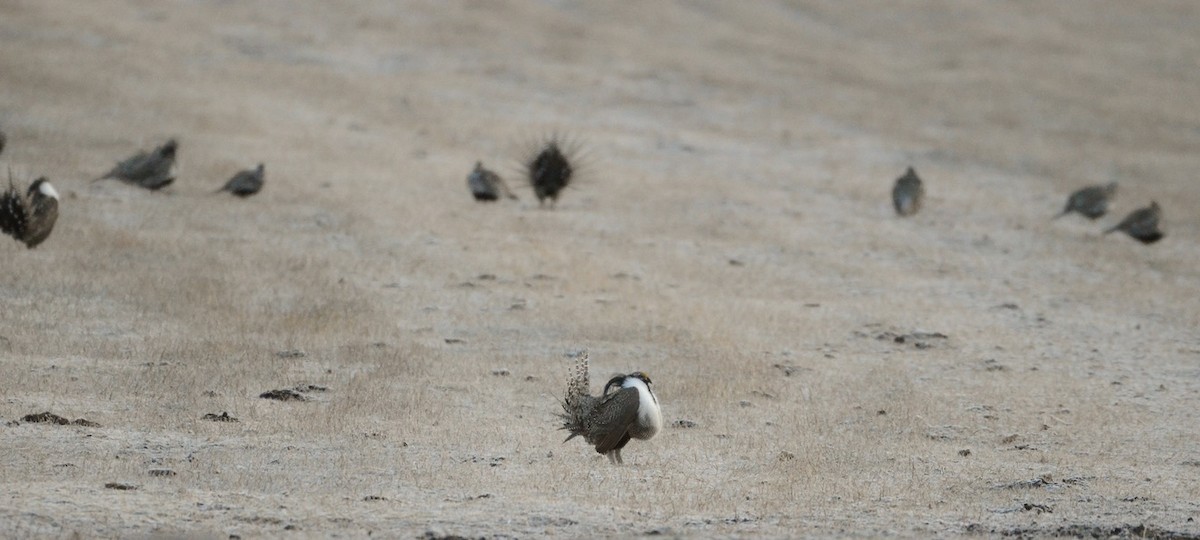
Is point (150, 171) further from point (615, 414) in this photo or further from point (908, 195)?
point (615, 414)

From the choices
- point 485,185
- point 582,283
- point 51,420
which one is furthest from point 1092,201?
point 51,420

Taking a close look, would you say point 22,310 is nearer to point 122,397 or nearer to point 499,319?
point 122,397

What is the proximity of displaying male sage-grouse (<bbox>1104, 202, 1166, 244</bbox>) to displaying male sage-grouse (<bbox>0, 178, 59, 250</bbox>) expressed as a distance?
774 inches

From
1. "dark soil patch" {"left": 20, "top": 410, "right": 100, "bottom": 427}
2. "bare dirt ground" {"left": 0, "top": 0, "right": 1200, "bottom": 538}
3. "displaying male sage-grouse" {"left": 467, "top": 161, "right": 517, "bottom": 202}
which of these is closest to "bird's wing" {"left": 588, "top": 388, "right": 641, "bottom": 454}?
"bare dirt ground" {"left": 0, "top": 0, "right": 1200, "bottom": 538}

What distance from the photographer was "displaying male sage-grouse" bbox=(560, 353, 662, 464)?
519 inches

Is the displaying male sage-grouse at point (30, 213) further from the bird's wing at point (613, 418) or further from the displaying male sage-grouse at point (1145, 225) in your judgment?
the displaying male sage-grouse at point (1145, 225)

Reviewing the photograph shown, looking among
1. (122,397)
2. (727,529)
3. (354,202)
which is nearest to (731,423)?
(727,529)

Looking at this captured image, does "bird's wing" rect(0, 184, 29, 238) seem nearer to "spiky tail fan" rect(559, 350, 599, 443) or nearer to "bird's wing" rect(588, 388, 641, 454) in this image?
"spiky tail fan" rect(559, 350, 599, 443)

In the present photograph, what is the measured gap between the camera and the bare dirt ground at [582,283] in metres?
13.4

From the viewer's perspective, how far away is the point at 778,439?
15.7 metres

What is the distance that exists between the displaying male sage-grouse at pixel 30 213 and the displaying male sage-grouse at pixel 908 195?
1646 centimetres

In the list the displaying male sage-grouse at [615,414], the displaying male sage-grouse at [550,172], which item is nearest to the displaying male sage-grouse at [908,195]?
the displaying male sage-grouse at [550,172]

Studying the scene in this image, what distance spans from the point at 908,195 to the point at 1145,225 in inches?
183

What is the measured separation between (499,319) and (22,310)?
6.54m
